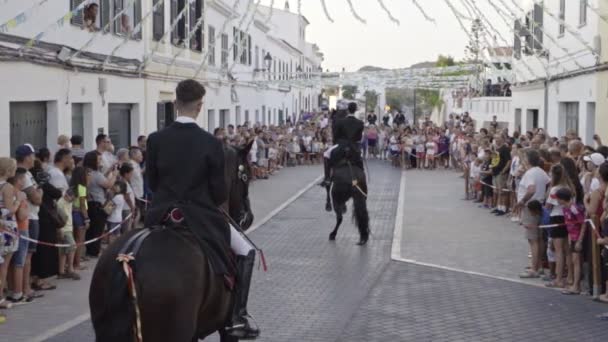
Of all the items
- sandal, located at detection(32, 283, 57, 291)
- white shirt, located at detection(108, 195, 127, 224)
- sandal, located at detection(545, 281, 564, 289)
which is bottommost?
sandal, located at detection(32, 283, 57, 291)

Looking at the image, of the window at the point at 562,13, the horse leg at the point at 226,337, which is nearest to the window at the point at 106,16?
the horse leg at the point at 226,337

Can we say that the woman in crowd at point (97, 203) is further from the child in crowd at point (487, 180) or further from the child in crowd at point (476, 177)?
the child in crowd at point (476, 177)

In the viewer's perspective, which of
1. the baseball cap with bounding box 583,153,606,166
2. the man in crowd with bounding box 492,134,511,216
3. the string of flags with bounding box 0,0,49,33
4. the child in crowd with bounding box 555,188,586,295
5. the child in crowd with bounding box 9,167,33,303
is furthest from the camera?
the man in crowd with bounding box 492,134,511,216

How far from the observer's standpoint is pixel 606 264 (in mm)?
11336

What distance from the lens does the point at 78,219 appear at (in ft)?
44.4

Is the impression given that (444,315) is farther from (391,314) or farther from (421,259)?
(421,259)

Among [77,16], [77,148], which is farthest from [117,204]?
[77,16]

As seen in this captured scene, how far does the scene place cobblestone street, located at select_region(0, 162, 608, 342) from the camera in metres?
9.97

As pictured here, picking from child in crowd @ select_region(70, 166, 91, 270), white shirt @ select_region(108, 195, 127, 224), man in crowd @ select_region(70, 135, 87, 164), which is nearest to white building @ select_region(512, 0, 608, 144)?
white shirt @ select_region(108, 195, 127, 224)

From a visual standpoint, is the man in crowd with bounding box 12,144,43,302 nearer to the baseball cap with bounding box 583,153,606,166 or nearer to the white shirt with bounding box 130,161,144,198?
the white shirt with bounding box 130,161,144,198

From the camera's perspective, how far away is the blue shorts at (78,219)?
1352cm

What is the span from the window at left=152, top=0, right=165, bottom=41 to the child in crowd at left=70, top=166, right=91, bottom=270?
1283 centimetres

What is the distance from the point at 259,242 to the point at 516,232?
17.6ft

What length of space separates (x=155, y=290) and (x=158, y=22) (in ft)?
70.2
